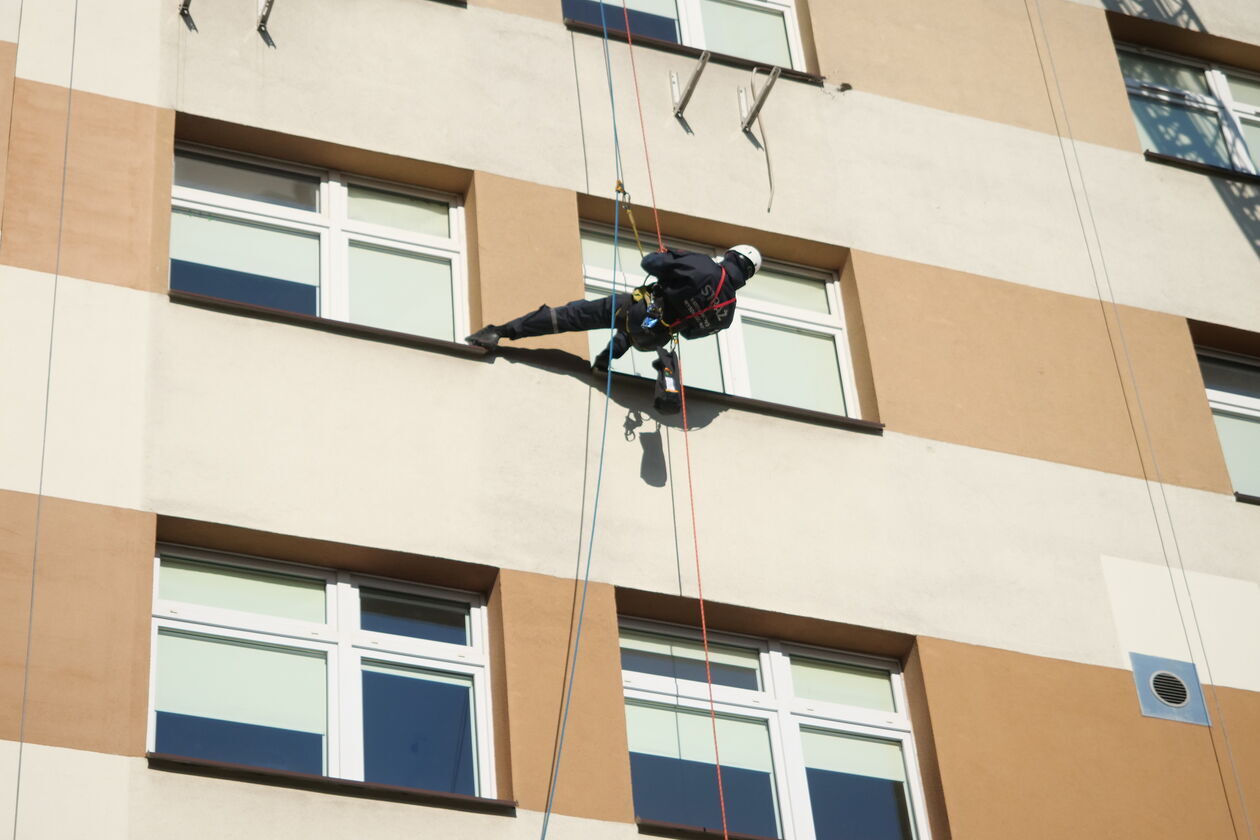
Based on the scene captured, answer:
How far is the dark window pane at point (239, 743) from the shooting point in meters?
9.11

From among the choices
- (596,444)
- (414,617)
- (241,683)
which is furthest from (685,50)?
(241,683)

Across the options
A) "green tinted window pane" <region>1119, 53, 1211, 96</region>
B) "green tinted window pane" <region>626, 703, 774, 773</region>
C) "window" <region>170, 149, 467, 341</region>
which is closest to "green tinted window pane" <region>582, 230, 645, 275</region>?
"window" <region>170, 149, 467, 341</region>

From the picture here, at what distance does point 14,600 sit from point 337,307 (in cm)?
275

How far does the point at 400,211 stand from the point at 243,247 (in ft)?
3.31

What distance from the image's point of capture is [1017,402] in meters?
11.9

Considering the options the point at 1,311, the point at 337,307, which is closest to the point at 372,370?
the point at 337,307

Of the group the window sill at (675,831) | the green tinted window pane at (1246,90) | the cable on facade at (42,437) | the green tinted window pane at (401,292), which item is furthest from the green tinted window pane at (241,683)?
the green tinted window pane at (1246,90)

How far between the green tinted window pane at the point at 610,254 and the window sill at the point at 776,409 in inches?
39.5

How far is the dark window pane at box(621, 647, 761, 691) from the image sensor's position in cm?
1038

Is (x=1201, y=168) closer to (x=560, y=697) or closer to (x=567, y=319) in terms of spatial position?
(x=567, y=319)

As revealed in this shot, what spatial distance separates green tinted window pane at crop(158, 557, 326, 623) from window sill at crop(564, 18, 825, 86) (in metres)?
4.29

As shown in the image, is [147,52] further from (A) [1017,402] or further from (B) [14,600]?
(A) [1017,402]

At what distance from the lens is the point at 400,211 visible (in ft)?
38.4

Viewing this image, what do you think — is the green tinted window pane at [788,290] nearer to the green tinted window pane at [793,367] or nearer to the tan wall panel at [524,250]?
the green tinted window pane at [793,367]
